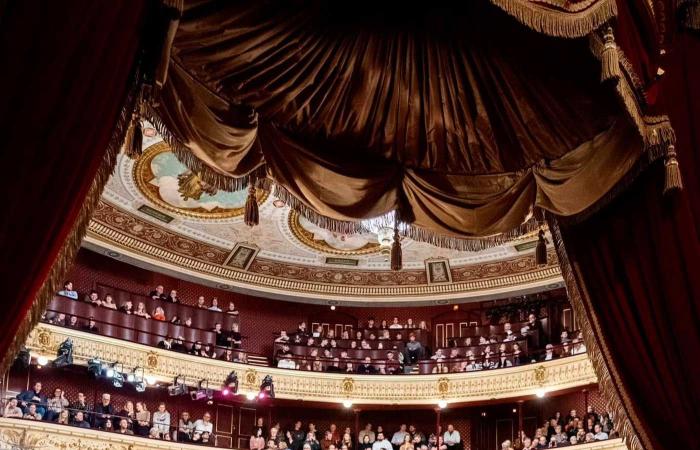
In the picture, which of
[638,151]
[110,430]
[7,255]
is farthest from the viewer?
[110,430]

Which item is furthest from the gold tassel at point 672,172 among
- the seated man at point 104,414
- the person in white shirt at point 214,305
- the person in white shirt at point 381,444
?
the person in white shirt at point 214,305

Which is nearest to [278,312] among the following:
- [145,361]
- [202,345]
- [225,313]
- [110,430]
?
[225,313]

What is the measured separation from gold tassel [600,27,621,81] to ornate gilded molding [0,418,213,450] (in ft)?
37.8

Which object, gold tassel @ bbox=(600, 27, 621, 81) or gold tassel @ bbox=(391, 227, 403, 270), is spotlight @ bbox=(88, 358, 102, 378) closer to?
gold tassel @ bbox=(391, 227, 403, 270)

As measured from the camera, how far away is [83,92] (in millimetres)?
3121

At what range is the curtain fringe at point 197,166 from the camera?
3951mm

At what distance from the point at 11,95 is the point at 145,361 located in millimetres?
13401

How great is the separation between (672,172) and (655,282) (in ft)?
1.99

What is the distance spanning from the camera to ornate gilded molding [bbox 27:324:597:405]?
50.4ft

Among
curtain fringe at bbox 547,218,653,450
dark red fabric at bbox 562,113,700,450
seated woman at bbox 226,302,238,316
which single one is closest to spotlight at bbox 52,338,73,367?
seated woman at bbox 226,302,238,316

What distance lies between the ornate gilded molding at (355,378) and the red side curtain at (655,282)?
437 inches

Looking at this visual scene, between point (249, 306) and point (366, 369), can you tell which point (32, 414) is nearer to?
point (249, 306)

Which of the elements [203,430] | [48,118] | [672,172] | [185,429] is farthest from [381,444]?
[48,118]

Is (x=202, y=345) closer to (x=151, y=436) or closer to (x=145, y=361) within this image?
(x=145, y=361)
